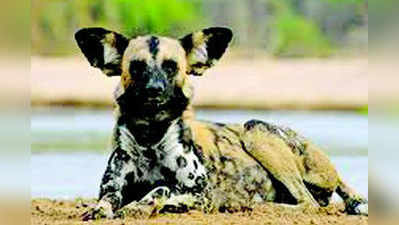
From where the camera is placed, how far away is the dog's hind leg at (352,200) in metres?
2.62

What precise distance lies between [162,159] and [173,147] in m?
0.03

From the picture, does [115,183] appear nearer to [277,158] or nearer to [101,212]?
[101,212]

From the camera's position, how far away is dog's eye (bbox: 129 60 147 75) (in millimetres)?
2322

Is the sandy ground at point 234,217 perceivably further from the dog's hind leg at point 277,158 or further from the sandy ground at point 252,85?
the sandy ground at point 252,85

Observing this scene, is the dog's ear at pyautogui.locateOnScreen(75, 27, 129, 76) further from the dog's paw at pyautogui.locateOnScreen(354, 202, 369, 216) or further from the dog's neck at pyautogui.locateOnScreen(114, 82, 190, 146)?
the dog's paw at pyautogui.locateOnScreen(354, 202, 369, 216)

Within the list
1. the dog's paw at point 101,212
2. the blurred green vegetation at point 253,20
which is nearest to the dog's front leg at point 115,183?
the dog's paw at point 101,212

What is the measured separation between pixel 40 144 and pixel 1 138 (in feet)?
9.26

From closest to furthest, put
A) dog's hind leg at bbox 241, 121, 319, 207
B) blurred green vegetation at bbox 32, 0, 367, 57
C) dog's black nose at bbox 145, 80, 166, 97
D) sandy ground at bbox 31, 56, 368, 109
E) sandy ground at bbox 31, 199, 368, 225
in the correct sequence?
dog's black nose at bbox 145, 80, 166, 97
sandy ground at bbox 31, 199, 368, 225
dog's hind leg at bbox 241, 121, 319, 207
blurred green vegetation at bbox 32, 0, 367, 57
sandy ground at bbox 31, 56, 368, 109

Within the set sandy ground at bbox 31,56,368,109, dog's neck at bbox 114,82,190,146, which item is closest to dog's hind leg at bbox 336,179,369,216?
dog's neck at bbox 114,82,190,146

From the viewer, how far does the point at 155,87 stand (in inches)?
Answer: 90.0

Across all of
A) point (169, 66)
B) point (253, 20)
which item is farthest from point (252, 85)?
point (169, 66)

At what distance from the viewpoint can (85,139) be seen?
522 cm

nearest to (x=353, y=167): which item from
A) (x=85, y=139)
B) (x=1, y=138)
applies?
(x=1, y=138)

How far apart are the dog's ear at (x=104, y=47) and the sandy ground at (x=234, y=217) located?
0.32 meters
